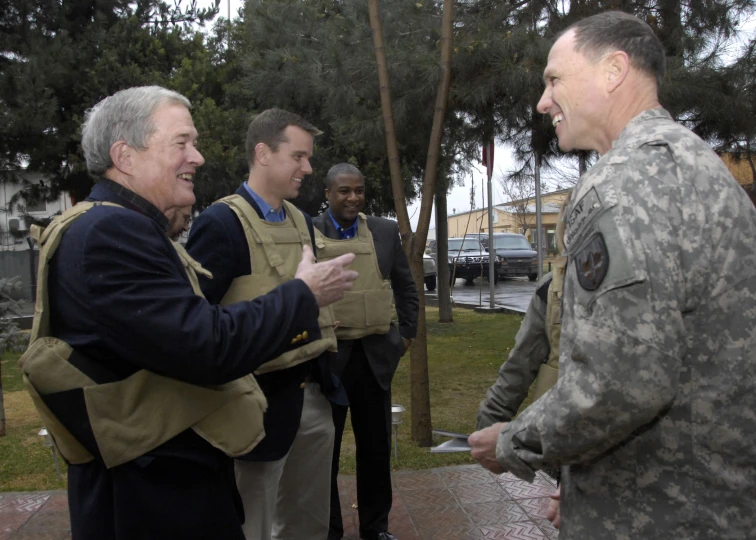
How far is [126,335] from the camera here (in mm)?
1738

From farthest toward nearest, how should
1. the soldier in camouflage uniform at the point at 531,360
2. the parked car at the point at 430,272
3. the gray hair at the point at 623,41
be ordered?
the parked car at the point at 430,272 < the soldier in camouflage uniform at the point at 531,360 < the gray hair at the point at 623,41

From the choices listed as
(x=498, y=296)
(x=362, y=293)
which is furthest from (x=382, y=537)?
(x=498, y=296)

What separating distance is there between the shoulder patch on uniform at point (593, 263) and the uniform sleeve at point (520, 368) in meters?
1.01

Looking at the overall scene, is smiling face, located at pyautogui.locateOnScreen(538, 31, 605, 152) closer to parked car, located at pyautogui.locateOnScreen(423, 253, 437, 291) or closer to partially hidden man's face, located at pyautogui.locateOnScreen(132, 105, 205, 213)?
partially hidden man's face, located at pyautogui.locateOnScreen(132, 105, 205, 213)

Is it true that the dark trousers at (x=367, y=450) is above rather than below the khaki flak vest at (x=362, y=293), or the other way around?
below

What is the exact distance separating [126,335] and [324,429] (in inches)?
69.6

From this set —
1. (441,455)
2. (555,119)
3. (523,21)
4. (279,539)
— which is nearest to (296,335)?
(555,119)

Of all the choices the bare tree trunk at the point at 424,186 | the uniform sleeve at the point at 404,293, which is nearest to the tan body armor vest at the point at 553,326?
the uniform sleeve at the point at 404,293

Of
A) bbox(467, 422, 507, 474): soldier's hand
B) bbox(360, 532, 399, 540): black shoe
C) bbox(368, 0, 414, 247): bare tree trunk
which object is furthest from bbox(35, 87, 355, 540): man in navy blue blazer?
bbox(368, 0, 414, 247): bare tree trunk

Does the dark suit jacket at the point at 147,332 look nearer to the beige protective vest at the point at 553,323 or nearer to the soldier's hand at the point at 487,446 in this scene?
the soldier's hand at the point at 487,446

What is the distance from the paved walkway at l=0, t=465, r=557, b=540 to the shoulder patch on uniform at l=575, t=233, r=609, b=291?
9.91ft

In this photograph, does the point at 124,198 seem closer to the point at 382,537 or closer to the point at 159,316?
the point at 159,316

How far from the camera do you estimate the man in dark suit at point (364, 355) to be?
402cm

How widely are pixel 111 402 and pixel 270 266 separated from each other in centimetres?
128
